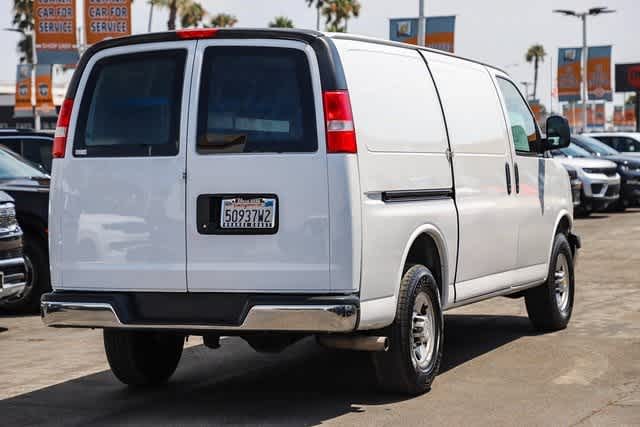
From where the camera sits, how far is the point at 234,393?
8.32 meters

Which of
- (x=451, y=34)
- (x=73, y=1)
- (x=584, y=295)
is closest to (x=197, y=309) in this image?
(x=584, y=295)

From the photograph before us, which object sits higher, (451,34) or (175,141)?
(451,34)

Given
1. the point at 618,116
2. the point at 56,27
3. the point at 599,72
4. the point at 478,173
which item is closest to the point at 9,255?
the point at 478,173

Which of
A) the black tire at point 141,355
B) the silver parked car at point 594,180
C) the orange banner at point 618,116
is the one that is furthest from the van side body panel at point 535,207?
the orange banner at point 618,116

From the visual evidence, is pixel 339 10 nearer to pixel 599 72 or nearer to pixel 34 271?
pixel 599 72

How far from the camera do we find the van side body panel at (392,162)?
7.30 meters

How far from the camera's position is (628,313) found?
39.2ft

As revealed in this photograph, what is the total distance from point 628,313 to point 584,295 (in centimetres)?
157

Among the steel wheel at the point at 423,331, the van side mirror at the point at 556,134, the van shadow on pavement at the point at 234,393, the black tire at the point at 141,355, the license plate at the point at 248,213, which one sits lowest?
the van shadow on pavement at the point at 234,393

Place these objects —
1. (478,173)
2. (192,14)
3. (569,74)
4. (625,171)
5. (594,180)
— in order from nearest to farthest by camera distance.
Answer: (478,173) < (594,180) < (625,171) < (569,74) < (192,14)

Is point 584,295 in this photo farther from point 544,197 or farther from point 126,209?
point 126,209

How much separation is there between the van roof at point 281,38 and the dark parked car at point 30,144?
8207 mm

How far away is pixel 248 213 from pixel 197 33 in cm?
111

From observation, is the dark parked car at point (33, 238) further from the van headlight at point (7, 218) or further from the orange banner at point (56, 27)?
the orange banner at point (56, 27)
